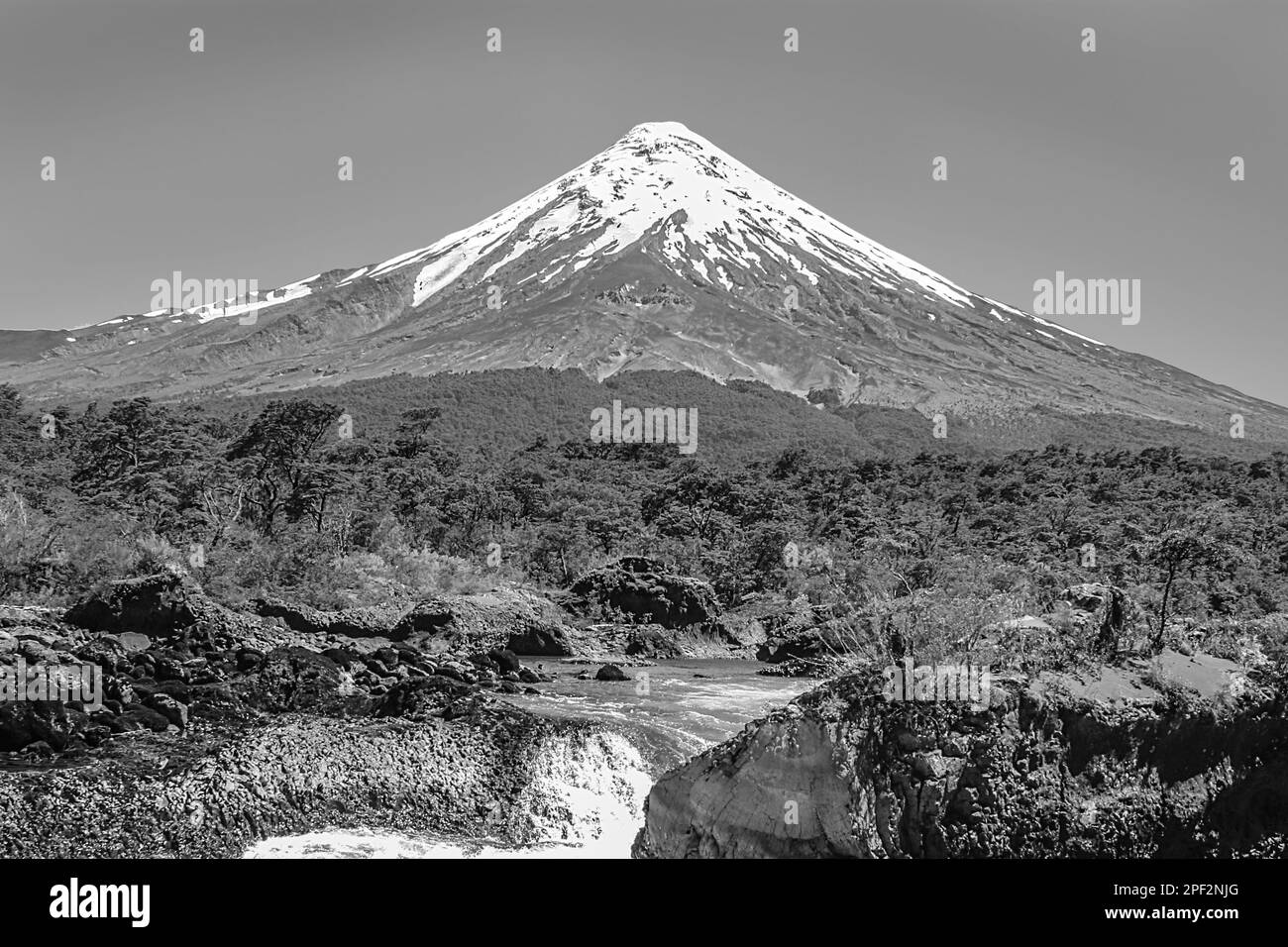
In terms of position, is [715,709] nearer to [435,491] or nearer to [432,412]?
[435,491]

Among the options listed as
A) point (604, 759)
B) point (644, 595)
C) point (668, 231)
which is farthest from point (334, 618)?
point (668, 231)

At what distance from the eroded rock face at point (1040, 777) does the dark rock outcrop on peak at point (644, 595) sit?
21312mm

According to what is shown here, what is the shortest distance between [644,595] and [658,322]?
88763 mm

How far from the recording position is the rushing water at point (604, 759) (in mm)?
10109

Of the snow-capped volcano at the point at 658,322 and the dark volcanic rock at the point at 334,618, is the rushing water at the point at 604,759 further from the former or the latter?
the snow-capped volcano at the point at 658,322

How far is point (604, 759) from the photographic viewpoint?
12.7 metres

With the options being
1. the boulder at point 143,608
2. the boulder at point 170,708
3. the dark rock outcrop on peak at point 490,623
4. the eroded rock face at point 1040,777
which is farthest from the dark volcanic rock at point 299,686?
the eroded rock face at point 1040,777

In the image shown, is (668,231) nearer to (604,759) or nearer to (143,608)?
(143,608)

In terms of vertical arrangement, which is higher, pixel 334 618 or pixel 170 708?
pixel 170 708

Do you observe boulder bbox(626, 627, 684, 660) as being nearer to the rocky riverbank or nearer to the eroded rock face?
the rocky riverbank

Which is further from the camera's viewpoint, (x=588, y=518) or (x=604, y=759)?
(x=588, y=518)

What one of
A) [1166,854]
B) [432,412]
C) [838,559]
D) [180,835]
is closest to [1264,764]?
[1166,854]

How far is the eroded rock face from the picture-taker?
21.6 feet

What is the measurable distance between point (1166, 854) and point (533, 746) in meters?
6.93
